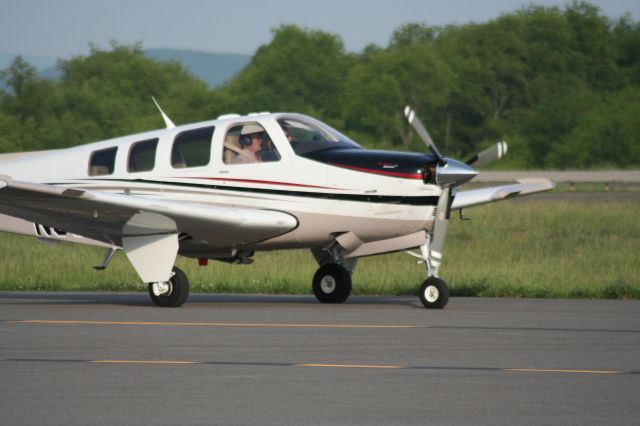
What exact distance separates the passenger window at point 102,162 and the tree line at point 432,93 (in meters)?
37.0

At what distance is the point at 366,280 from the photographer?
19.5 metres

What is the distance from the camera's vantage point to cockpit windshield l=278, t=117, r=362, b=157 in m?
15.0

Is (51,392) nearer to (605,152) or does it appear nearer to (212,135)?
(212,135)

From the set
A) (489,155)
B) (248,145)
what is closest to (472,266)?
(489,155)

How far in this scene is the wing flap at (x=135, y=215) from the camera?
45.9 ft

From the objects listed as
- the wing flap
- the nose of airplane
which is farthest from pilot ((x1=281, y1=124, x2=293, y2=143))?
the nose of airplane

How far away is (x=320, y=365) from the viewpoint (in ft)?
30.3

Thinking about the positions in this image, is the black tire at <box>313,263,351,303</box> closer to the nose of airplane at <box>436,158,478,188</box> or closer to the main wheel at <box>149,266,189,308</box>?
the main wheel at <box>149,266,189,308</box>

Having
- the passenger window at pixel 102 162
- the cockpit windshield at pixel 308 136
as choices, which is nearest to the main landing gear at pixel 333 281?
the cockpit windshield at pixel 308 136

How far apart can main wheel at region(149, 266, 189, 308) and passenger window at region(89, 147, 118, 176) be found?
194 cm

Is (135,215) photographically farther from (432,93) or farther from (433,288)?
(432,93)

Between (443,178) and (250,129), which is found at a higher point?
(250,129)

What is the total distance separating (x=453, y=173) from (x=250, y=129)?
9.21 feet

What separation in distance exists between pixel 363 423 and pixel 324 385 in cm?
138
